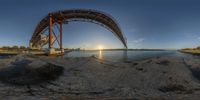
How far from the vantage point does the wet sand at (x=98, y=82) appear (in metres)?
10.9

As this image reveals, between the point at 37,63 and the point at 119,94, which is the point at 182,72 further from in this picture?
the point at 37,63

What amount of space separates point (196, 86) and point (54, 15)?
50402 millimetres

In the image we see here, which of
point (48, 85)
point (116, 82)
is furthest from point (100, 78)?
point (48, 85)

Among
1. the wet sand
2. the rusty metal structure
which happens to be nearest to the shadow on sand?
the wet sand

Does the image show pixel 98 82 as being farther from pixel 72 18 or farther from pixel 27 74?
pixel 72 18

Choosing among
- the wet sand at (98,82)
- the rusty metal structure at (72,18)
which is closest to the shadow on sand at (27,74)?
the wet sand at (98,82)

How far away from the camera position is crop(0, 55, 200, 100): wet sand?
1092 cm

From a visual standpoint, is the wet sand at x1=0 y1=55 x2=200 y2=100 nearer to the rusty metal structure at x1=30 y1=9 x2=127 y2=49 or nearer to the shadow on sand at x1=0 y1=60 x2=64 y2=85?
the shadow on sand at x1=0 y1=60 x2=64 y2=85

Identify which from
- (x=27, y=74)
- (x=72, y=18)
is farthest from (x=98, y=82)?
(x=72, y=18)

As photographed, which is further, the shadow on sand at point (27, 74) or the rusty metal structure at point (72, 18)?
the rusty metal structure at point (72, 18)

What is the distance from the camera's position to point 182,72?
52.1ft

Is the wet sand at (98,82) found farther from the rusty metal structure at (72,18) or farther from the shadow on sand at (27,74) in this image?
the rusty metal structure at (72,18)

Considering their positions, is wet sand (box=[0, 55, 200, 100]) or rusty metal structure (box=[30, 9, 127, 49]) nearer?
wet sand (box=[0, 55, 200, 100])

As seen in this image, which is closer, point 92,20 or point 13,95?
point 13,95
